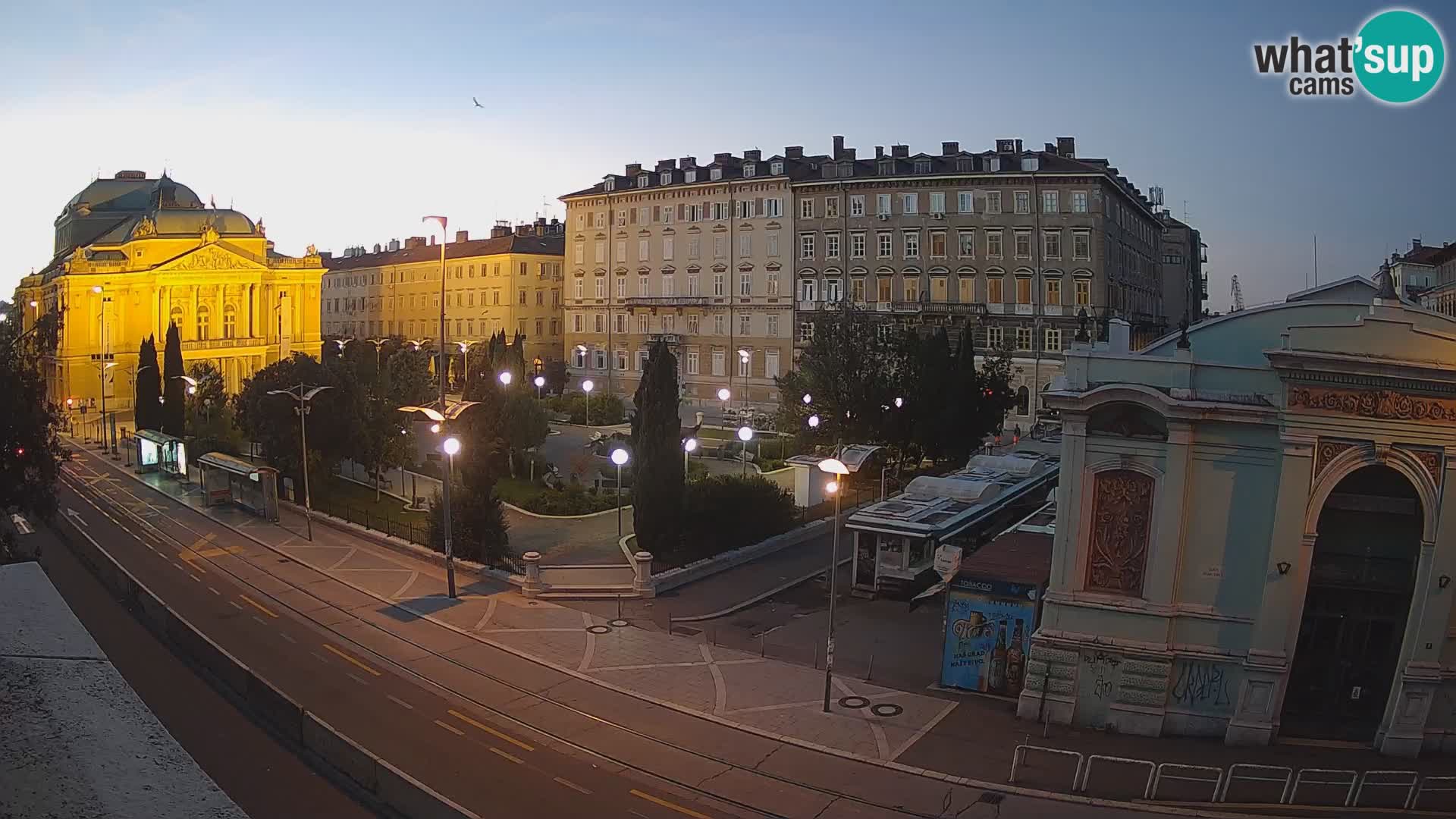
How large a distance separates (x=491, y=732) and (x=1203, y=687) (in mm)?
13642

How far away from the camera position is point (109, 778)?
1134cm

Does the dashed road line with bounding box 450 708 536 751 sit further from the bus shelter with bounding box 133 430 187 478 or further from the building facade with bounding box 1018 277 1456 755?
the bus shelter with bounding box 133 430 187 478

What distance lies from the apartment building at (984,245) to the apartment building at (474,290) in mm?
28519

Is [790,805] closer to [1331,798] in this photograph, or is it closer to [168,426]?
[1331,798]

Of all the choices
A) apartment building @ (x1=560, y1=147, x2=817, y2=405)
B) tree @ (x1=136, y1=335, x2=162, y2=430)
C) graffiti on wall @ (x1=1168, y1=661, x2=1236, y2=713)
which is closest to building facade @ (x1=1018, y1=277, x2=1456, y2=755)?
graffiti on wall @ (x1=1168, y1=661, x2=1236, y2=713)

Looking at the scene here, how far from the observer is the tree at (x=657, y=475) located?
3256 centimetres

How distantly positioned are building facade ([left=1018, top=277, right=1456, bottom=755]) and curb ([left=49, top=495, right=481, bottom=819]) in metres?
11.9

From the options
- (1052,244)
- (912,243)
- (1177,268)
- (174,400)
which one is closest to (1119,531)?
(1052,244)

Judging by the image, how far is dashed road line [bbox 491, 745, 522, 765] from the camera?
18.3 m

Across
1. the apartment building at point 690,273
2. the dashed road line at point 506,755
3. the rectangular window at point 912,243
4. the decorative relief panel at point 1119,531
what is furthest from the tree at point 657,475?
the rectangular window at point 912,243

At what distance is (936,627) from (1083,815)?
10501 millimetres

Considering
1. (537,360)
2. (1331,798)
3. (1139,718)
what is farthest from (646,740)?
(537,360)

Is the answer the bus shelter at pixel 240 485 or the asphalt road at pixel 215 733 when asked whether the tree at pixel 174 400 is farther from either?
the asphalt road at pixel 215 733

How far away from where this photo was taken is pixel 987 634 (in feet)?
72.6
